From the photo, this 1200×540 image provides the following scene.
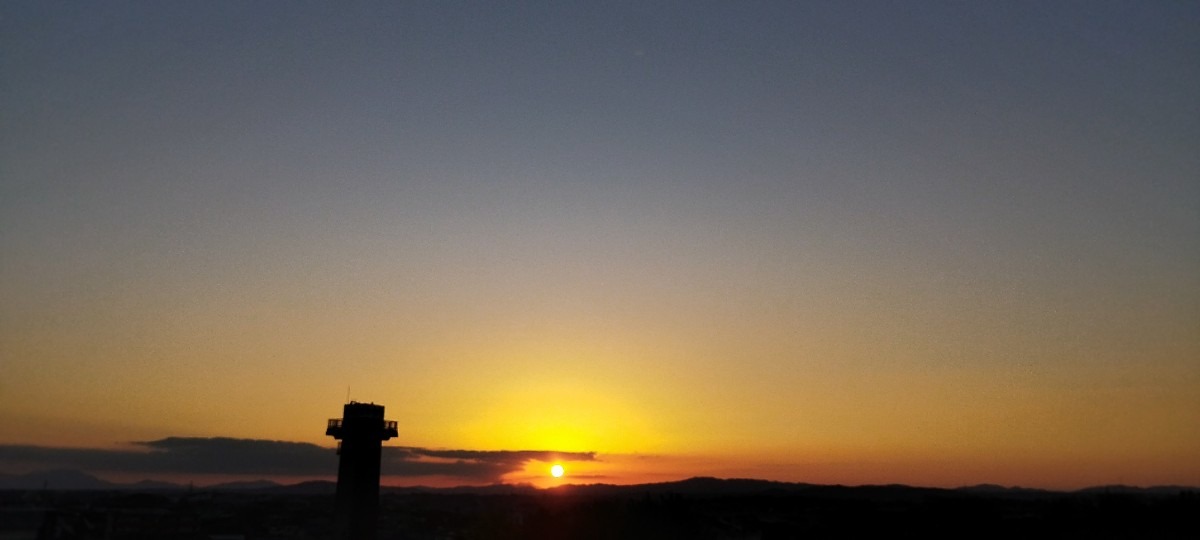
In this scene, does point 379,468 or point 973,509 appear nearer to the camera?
point 379,468

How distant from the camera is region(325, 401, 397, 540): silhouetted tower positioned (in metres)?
69.5

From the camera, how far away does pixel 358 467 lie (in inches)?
2808

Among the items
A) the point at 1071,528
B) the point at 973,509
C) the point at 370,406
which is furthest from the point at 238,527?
the point at 1071,528

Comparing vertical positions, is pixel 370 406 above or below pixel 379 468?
above

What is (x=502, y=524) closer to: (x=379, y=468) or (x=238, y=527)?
(x=379, y=468)

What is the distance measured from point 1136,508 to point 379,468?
7451 centimetres

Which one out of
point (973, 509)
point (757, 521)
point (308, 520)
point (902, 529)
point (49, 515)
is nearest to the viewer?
point (49, 515)

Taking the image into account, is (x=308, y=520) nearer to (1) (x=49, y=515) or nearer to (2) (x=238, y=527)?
(2) (x=238, y=527)

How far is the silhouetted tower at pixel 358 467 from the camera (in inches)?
2736

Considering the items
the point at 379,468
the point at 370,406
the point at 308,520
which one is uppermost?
the point at 370,406

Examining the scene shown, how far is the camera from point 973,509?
90812 mm

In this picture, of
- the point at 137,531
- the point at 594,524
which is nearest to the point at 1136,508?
the point at 594,524

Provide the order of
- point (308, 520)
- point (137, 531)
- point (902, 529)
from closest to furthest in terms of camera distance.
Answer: point (137, 531) → point (902, 529) → point (308, 520)

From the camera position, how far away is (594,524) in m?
85.7
